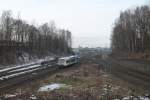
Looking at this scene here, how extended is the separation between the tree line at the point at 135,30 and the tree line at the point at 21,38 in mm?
38158

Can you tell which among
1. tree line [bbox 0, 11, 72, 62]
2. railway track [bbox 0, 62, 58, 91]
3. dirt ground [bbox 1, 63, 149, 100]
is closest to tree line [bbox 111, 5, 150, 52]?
tree line [bbox 0, 11, 72, 62]

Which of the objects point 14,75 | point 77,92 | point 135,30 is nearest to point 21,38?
point 135,30

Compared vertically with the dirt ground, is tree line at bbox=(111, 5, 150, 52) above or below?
above

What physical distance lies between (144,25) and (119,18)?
24281 mm

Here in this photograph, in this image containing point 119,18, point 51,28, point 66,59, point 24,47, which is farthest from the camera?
point 51,28

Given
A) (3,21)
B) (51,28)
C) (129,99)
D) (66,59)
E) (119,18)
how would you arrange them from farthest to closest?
(51,28) < (119,18) < (3,21) < (66,59) < (129,99)

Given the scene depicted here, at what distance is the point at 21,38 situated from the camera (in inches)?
3971

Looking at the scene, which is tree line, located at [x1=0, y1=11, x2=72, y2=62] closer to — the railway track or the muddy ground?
the railway track

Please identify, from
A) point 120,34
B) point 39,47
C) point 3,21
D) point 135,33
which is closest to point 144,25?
point 135,33

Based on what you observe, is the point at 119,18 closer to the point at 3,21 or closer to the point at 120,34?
the point at 120,34

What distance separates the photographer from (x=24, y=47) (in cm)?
9362

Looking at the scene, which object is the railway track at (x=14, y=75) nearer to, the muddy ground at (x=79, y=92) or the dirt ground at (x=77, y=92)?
the muddy ground at (x=79, y=92)

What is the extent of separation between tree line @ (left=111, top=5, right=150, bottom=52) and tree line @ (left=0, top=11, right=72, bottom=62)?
3816 centimetres

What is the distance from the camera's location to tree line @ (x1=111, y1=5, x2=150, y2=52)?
94.9 meters
